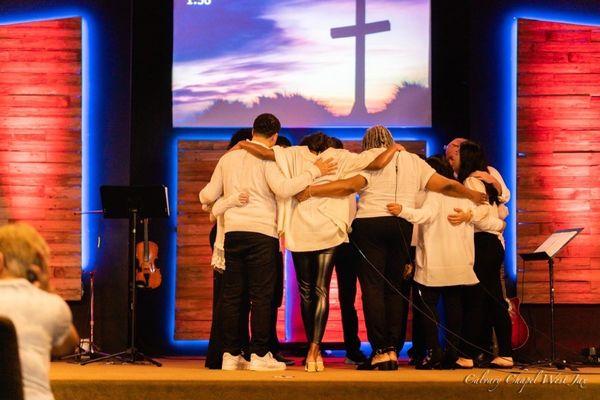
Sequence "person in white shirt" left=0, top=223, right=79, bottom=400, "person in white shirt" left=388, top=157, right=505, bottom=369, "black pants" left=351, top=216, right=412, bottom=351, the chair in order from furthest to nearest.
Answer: "person in white shirt" left=388, top=157, right=505, bottom=369 < "black pants" left=351, top=216, right=412, bottom=351 < "person in white shirt" left=0, top=223, right=79, bottom=400 < the chair

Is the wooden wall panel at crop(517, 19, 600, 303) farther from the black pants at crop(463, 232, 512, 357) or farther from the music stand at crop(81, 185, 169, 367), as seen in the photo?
the music stand at crop(81, 185, 169, 367)

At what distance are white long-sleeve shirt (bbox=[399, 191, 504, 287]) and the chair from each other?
395 centimetres

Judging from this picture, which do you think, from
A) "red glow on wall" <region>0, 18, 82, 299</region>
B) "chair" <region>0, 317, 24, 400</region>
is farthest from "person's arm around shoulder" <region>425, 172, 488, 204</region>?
"chair" <region>0, 317, 24, 400</region>

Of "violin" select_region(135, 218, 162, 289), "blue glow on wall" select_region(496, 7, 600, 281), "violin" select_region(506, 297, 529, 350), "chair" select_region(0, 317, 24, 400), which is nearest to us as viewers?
"chair" select_region(0, 317, 24, 400)

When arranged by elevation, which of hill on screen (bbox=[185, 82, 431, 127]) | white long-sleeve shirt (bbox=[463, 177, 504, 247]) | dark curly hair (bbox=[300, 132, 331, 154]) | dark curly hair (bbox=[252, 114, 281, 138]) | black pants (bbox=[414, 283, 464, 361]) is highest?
hill on screen (bbox=[185, 82, 431, 127])

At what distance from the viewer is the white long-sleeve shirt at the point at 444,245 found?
6.49 meters

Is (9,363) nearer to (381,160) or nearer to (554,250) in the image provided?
(381,160)

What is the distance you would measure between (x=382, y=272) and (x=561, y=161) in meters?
2.72

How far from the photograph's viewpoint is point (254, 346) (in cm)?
612

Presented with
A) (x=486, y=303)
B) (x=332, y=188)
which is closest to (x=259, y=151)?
(x=332, y=188)

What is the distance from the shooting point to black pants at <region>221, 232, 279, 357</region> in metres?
6.13

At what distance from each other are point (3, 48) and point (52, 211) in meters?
1.46

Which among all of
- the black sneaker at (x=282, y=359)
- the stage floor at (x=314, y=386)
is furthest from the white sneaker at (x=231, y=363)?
the stage floor at (x=314, y=386)

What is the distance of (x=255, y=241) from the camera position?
6.17 metres
